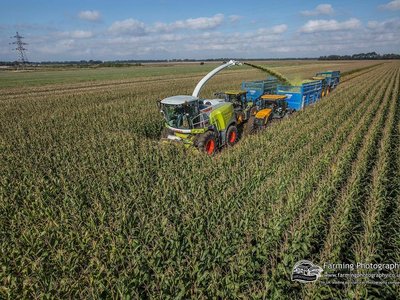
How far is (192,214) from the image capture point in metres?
5.37

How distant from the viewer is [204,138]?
925cm

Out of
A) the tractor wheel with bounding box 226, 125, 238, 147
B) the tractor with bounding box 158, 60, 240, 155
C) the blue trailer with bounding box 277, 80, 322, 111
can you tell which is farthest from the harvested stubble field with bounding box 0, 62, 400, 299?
the blue trailer with bounding box 277, 80, 322, 111

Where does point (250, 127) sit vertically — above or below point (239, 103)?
below

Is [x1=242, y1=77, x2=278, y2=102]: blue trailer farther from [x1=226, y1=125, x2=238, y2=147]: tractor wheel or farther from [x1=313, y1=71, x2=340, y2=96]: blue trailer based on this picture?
[x1=313, y1=71, x2=340, y2=96]: blue trailer

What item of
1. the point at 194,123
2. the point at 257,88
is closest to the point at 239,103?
the point at 257,88

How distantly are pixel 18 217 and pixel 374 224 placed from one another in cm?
706

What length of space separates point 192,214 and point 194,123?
4.90 m

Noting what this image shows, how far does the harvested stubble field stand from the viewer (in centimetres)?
379

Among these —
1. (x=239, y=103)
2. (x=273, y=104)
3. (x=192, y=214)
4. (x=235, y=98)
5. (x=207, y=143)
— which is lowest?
(x=192, y=214)

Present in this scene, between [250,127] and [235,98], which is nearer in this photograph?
[250,127]

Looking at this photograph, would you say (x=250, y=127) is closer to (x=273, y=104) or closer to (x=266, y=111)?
(x=266, y=111)

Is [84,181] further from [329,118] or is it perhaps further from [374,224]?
[329,118]

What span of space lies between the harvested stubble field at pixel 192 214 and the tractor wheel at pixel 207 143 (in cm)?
49

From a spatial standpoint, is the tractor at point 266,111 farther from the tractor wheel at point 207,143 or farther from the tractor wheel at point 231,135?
the tractor wheel at point 207,143
